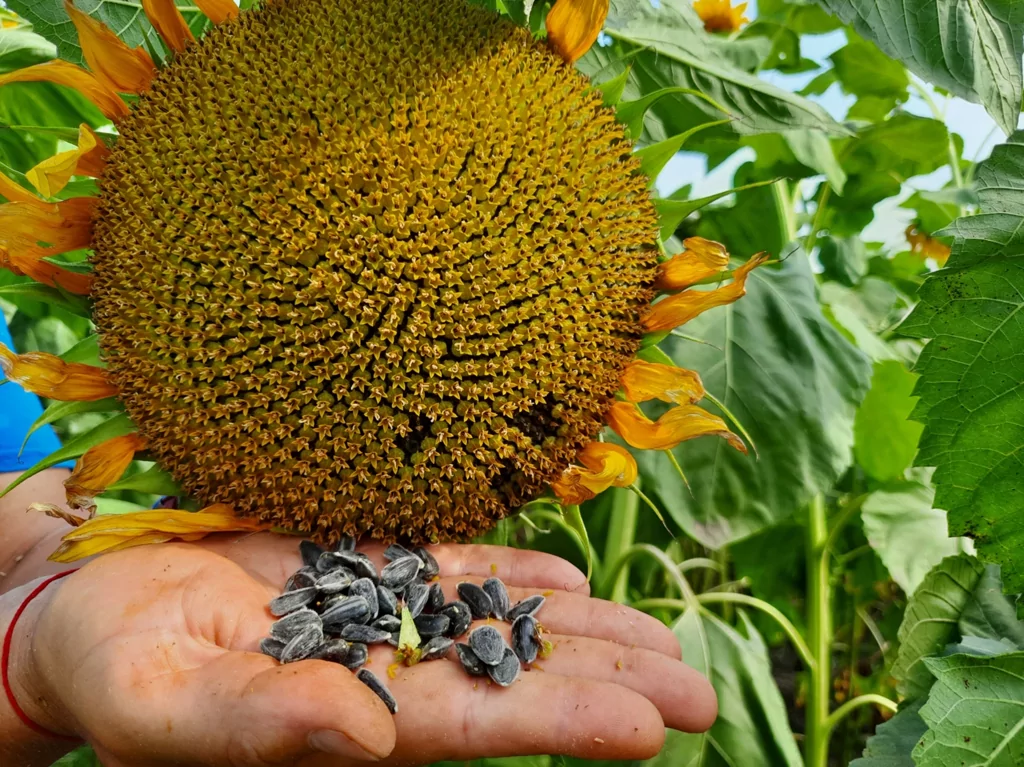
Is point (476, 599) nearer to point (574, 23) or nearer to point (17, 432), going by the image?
point (574, 23)

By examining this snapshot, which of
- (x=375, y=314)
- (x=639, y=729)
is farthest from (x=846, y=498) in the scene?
(x=375, y=314)

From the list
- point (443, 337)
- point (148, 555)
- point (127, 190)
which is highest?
point (127, 190)

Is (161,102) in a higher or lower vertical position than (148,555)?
higher

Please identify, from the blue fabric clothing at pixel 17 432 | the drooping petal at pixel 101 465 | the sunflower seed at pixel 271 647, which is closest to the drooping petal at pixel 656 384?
the sunflower seed at pixel 271 647

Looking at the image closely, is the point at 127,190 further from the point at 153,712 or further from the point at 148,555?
the point at 153,712

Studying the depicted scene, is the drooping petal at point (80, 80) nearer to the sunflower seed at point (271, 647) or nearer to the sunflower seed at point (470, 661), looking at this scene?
the sunflower seed at point (271, 647)
